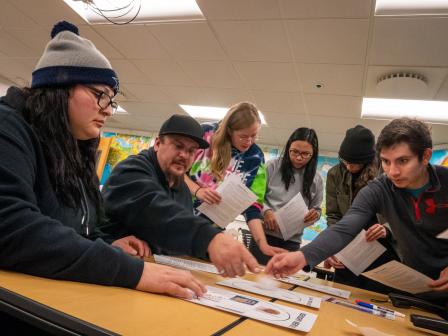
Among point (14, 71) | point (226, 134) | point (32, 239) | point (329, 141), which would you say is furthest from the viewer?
point (329, 141)

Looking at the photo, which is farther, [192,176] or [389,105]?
[389,105]

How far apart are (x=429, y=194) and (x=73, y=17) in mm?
3336

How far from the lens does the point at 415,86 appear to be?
3090 mm

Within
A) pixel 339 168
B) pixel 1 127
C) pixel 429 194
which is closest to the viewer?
pixel 1 127

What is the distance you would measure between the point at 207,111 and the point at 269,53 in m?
2.19

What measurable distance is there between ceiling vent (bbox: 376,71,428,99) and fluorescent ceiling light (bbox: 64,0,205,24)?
6.12 feet

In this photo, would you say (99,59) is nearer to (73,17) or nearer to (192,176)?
(192,176)

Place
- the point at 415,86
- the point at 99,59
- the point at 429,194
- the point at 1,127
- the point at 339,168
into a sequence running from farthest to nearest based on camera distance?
the point at 415,86, the point at 339,168, the point at 429,194, the point at 99,59, the point at 1,127

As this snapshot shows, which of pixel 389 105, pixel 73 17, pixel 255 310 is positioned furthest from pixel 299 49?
pixel 255 310

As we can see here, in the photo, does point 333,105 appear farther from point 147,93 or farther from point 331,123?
point 147,93

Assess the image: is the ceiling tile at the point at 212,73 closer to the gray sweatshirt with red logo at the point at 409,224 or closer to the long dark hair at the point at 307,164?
the long dark hair at the point at 307,164

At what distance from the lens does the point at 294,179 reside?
2.22 m

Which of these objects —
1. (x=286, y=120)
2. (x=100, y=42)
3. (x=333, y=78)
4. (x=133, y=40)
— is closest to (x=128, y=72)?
(x=100, y=42)

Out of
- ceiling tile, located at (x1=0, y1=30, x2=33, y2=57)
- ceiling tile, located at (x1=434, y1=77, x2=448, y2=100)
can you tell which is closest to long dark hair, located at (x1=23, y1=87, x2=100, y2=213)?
ceiling tile, located at (x1=434, y1=77, x2=448, y2=100)
